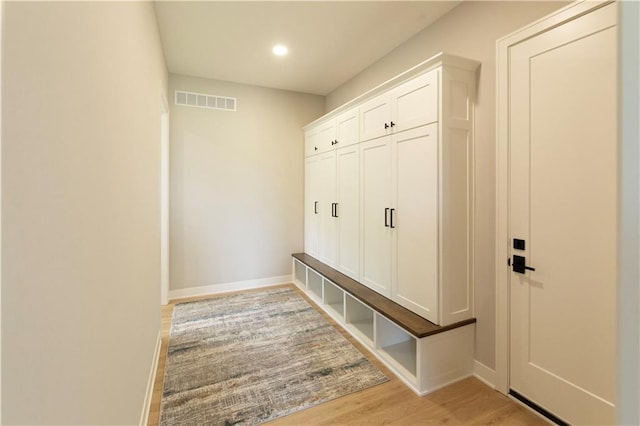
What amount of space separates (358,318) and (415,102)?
216cm

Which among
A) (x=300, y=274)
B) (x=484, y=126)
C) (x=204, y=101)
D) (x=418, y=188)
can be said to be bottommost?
(x=300, y=274)

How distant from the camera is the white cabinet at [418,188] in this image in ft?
6.97

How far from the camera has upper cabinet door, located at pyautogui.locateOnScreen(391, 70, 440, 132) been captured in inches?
83.8

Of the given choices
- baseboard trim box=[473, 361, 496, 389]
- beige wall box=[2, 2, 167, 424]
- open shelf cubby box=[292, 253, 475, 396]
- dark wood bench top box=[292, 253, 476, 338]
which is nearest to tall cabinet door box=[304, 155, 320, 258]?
dark wood bench top box=[292, 253, 476, 338]

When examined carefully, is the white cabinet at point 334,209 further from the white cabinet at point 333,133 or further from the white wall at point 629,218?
the white wall at point 629,218

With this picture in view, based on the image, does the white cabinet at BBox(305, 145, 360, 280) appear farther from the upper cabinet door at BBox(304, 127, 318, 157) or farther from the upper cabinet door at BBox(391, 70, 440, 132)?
the upper cabinet door at BBox(391, 70, 440, 132)

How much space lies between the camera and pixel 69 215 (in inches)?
31.6

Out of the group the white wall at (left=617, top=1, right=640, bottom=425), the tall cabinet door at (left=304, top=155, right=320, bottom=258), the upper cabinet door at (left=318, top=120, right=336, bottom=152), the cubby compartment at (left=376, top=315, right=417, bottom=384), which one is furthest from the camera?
the tall cabinet door at (left=304, top=155, right=320, bottom=258)

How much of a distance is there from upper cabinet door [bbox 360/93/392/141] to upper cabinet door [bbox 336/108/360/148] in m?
0.09

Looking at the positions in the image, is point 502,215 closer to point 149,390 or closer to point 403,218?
point 403,218

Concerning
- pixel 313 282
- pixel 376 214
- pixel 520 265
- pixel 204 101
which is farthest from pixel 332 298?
pixel 204 101

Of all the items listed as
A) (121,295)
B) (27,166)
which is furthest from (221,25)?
(27,166)

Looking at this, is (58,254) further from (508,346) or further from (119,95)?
(508,346)

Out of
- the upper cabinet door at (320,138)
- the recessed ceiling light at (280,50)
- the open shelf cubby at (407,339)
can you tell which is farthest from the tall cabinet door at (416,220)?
the recessed ceiling light at (280,50)
